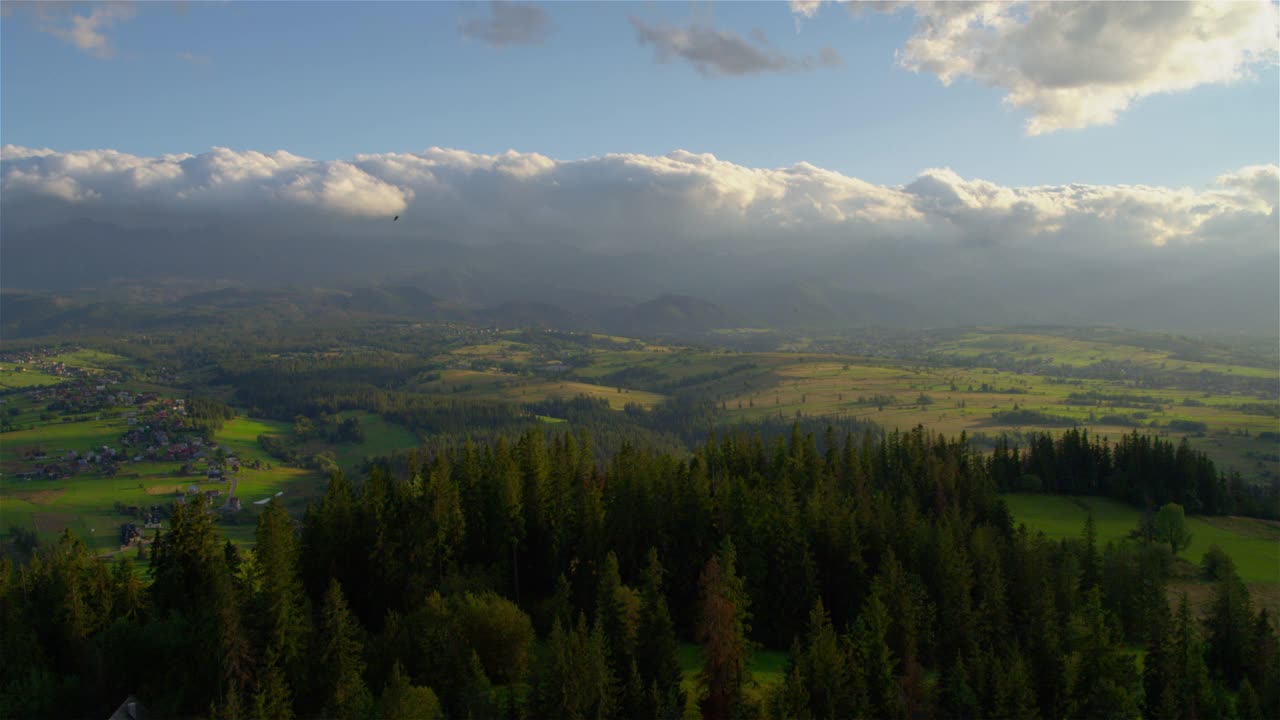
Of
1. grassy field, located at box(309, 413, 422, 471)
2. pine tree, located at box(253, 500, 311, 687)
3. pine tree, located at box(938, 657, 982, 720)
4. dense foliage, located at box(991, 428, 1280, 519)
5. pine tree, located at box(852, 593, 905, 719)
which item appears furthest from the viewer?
grassy field, located at box(309, 413, 422, 471)

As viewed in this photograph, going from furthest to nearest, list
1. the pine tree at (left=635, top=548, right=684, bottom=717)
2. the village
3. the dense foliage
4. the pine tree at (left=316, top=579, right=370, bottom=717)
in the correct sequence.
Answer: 1. the village
2. the dense foliage
3. the pine tree at (left=635, top=548, right=684, bottom=717)
4. the pine tree at (left=316, top=579, right=370, bottom=717)

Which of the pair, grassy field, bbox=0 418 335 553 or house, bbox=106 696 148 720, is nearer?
house, bbox=106 696 148 720

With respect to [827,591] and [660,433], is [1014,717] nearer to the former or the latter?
[827,591]

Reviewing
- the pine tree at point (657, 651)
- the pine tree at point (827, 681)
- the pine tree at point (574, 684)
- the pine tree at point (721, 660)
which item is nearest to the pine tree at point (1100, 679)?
the pine tree at point (827, 681)

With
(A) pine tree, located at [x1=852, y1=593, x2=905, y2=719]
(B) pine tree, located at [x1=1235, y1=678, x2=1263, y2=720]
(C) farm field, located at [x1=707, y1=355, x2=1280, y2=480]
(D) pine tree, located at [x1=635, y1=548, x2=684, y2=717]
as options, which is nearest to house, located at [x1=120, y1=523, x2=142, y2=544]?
(D) pine tree, located at [x1=635, y1=548, x2=684, y2=717]

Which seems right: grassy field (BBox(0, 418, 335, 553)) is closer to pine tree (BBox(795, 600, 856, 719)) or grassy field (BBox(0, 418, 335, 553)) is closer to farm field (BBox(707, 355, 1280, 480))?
pine tree (BBox(795, 600, 856, 719))

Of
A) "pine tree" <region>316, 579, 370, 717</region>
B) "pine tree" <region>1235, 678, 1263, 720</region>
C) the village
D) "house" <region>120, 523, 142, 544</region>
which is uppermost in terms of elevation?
"pine tree" <region>316, 579, 370, 717</region>
